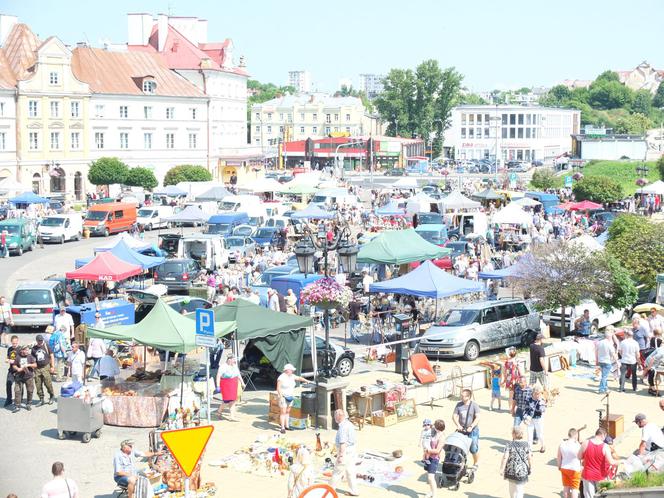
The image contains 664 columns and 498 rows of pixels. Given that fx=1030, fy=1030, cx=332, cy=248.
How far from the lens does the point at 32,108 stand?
6675 cm

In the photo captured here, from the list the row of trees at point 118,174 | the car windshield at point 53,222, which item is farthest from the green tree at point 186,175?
the car windshield at point 53,222

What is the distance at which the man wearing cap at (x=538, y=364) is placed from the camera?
18312 millimetres

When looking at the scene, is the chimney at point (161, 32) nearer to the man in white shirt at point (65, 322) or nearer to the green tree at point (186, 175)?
the green tree at point (186, 175)

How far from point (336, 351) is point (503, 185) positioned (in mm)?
56070

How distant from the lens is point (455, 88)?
13288cm

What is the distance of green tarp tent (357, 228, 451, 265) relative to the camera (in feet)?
96.5

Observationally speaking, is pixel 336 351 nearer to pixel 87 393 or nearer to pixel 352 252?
pixel 352 252

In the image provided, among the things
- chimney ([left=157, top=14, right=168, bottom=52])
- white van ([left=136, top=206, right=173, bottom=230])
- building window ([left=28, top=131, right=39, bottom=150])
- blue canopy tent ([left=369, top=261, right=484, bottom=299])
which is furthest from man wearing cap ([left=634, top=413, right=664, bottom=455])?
chimney ([left=157, top=14, right=168, bottom=52])

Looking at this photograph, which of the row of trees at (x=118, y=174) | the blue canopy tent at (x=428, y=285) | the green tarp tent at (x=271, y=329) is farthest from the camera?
the row of trees at (x=118, y=174)

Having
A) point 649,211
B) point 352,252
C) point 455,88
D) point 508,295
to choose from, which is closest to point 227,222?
point 508,295

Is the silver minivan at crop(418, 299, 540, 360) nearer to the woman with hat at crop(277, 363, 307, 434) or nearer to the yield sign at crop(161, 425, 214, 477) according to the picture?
the woman with hat at crop(277, 363, 307, 434)

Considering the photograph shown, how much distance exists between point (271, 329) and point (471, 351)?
571 centimetres

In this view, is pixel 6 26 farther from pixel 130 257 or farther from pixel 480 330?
pixel 480 330

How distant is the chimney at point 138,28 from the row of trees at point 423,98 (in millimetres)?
51472
